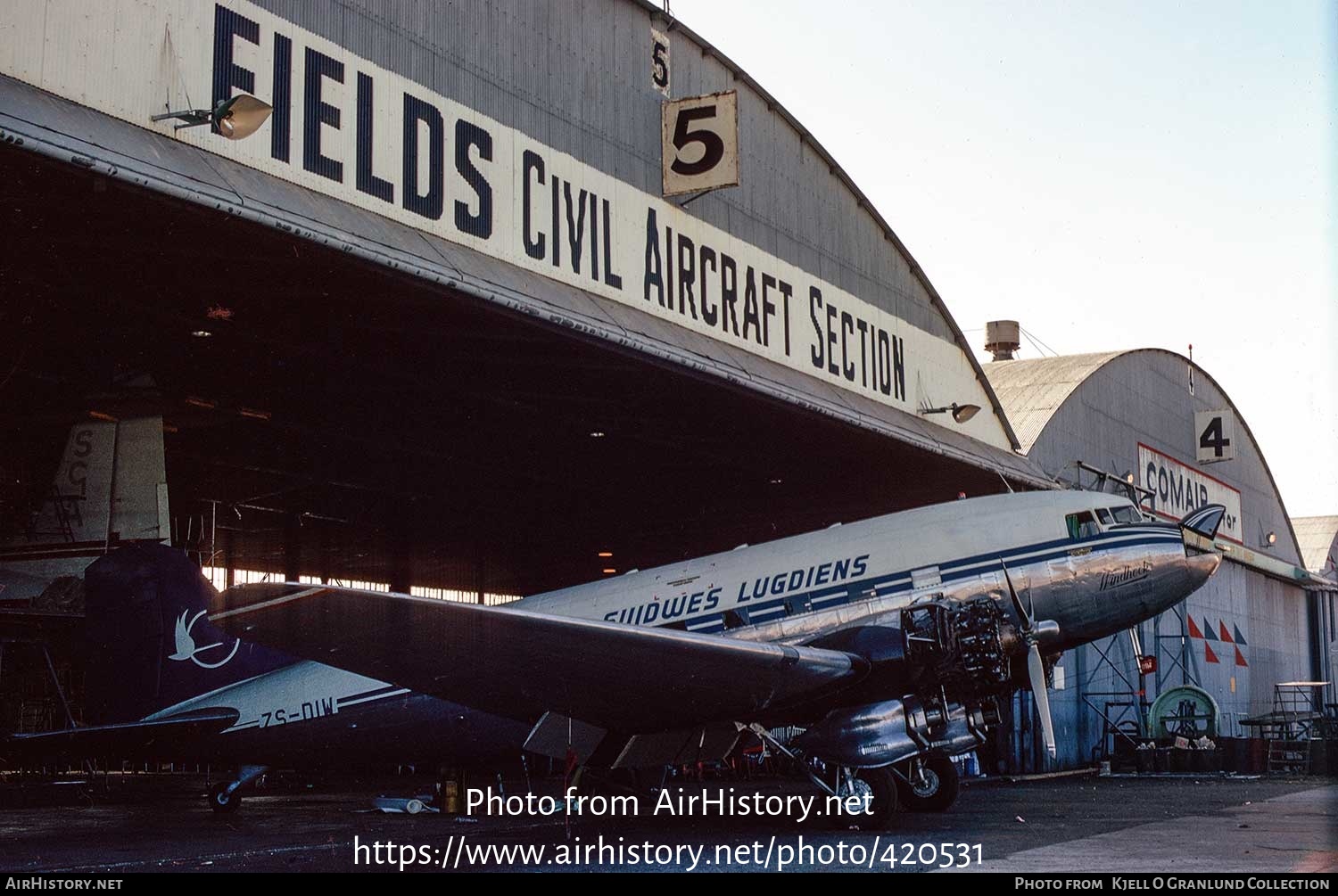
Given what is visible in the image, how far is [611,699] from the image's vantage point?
15.8m

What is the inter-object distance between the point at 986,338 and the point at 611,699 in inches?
1561

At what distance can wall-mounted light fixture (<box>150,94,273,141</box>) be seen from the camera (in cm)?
1544

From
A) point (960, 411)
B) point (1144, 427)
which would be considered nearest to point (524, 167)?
point (960, 411)

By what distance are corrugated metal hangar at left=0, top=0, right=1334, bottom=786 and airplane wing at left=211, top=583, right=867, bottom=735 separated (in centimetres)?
559

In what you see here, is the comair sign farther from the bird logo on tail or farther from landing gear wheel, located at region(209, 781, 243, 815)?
landing gear wheel, located at region(209, 781, 243, 815)

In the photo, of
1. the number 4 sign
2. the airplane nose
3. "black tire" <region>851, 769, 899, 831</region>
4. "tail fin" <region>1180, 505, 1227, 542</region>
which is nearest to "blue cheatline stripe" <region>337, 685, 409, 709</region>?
"black tire" <region>851, 769, 899, 831</region>

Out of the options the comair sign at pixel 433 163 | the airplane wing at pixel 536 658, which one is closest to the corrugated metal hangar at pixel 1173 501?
the comair sign at pixel 433 163

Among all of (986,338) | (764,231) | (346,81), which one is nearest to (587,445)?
(764,231)

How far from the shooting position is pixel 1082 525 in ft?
64.8

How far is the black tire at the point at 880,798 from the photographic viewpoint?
17422 mm

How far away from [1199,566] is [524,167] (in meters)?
12.7

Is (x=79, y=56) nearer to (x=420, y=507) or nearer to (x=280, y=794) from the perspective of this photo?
(x=280, y=794)

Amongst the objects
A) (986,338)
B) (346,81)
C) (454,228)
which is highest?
(986,338)

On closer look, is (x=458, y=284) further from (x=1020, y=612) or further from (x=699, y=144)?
(x=1020, y=612)
